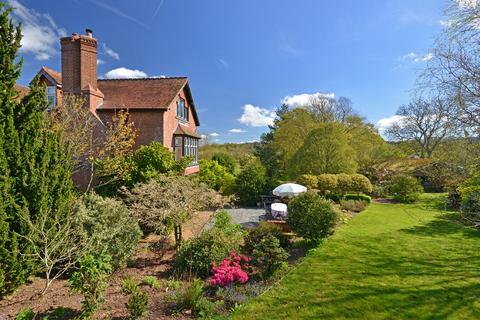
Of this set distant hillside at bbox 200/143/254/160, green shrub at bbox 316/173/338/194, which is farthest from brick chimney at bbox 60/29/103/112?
distant hillside at bbox 200/143/254/160

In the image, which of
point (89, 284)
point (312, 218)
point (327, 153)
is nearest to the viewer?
point (89, 284)

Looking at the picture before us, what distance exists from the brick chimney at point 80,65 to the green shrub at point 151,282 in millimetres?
14425

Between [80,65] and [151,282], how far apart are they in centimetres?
1610

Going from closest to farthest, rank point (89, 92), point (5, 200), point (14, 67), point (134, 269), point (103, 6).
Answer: point (5, 200) → point (14, 67) → point (134, 269) → point (103, 6) → point (89, 92)

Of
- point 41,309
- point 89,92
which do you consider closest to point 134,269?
point 41,309

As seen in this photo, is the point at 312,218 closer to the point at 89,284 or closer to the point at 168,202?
the point at 168,202

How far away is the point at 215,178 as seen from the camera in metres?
24.3

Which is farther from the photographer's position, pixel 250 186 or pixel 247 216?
pixel 250 186

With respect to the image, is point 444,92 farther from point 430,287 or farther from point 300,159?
point 300,159

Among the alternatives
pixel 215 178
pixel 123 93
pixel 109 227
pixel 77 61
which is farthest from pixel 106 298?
pixel 215 178

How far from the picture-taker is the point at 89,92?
1778cm

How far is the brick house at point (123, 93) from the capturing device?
689 inches

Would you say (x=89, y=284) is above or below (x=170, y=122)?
below

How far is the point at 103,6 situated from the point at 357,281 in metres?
15.5
